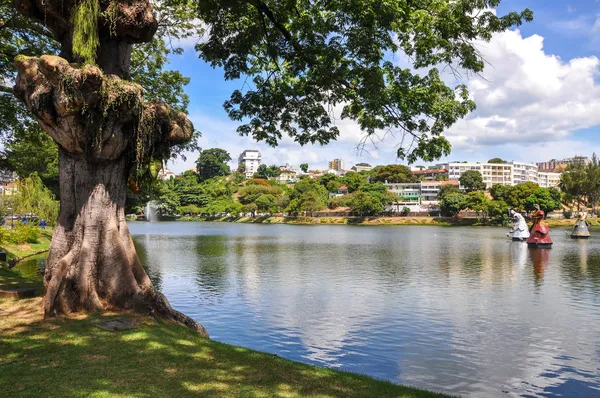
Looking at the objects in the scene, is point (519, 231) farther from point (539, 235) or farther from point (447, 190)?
point (447, 190)

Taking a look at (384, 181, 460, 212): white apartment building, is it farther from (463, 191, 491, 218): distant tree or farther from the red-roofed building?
(463, 191, 491, 218): distant tree

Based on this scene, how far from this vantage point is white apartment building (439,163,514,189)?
6639 inches

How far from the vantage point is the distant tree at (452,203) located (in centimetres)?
10575

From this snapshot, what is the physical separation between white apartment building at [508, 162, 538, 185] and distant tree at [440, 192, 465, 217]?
7858cm

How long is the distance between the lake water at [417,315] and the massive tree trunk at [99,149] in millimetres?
4689

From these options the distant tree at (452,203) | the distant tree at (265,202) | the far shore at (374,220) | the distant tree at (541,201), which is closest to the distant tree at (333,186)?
the distant tree at (265,202)

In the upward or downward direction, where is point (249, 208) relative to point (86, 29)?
downward

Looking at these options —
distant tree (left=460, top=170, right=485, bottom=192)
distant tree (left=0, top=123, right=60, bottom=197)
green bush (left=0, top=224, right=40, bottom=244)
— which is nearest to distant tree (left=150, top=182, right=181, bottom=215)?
distant tree (left=0, top=123, right=60, bottom=197)

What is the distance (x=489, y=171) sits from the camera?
16962 centimetres

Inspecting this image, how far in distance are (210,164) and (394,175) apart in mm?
66452

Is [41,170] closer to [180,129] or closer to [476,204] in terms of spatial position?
[180,129]

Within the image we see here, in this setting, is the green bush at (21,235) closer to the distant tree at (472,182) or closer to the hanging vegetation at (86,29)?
the hanging vegetation at (86,29)

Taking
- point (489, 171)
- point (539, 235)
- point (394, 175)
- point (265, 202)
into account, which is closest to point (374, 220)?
point (265, 202)

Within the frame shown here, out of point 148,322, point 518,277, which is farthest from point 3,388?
point 518,277
